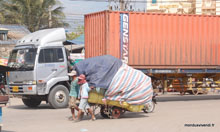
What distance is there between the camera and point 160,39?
18.4 metres

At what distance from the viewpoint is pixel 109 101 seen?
12164mm

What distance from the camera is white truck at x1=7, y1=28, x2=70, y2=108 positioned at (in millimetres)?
15492

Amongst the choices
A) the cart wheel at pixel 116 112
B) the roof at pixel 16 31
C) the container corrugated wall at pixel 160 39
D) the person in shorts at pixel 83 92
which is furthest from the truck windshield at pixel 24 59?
the roof at pixel 16 31

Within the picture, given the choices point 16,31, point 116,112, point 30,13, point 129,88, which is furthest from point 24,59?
point 30,13

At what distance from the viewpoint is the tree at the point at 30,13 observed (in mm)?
39969

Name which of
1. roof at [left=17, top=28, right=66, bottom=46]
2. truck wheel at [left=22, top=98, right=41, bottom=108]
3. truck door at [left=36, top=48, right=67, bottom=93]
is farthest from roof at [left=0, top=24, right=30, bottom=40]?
truck door at [left=36, top=48, right=67, bottom=93]

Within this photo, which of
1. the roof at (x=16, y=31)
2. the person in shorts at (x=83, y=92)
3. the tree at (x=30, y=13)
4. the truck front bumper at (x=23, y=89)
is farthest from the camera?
the tree at (x=30, y=13)

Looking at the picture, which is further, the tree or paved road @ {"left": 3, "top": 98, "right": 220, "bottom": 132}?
the tree

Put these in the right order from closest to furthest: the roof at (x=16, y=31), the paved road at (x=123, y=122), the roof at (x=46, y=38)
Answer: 1. the paved road at (x=123, y=122)
2. the roof at (x=46, y=38)
3. the roof at (x=16, y=31)

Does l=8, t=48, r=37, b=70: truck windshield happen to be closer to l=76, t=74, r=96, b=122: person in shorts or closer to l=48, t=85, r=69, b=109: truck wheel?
l=48, t=85, r=69, b=109: truck wheel

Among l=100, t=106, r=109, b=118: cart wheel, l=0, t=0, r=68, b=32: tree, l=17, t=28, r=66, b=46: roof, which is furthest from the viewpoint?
l=0, t=0, r=68, b=32: tree

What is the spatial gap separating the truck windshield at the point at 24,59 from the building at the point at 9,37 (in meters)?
17.5

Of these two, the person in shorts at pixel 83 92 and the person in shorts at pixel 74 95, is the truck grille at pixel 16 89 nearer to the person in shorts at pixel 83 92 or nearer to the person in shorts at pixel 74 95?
the person in shorts at pixel 74 95

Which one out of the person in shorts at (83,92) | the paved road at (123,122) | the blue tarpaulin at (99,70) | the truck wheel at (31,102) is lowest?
the truck wheel at (31,102)
